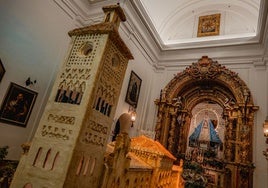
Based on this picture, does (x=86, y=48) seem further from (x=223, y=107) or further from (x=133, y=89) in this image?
(x=223, y=107)

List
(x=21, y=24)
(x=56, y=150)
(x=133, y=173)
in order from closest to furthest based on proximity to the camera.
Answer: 1. (x=56, y=150)
2. (x=133, y=173)
3. (x=21, y=24)

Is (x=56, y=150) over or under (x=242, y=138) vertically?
under

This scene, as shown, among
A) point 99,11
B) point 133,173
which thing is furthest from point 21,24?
point 133,173

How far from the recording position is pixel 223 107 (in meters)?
10.3

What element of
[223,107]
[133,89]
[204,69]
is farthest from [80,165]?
[223,107]

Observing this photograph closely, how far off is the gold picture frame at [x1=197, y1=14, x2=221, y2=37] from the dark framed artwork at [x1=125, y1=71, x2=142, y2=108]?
453cm

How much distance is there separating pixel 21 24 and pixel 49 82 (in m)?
1.86

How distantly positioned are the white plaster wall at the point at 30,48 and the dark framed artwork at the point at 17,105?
129 millimetres

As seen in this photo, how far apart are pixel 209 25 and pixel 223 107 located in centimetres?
453

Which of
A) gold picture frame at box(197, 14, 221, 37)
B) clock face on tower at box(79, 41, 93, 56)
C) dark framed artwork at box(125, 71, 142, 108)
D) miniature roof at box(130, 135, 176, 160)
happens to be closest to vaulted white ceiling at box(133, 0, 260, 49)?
gold picture frame at box(197, 14, 221, 37)

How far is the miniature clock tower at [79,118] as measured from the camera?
6.45 ft

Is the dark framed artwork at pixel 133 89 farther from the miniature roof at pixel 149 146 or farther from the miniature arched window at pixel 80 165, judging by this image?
the miniature arched window at pixel 80 165

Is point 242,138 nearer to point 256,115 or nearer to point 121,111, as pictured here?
point 256,115

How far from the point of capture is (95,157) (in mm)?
2199
